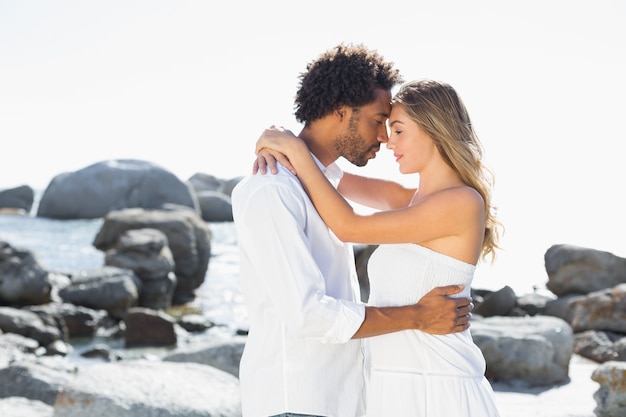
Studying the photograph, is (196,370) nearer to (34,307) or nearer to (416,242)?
(416,242)

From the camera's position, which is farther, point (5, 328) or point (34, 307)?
point (34, 307)

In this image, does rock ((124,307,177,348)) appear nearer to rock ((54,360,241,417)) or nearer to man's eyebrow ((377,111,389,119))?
rock ((54,360,241,417))

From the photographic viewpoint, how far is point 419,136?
124 inches

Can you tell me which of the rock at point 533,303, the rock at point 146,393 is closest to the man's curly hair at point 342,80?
the rock at point 146,393

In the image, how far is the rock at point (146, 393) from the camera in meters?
4.65

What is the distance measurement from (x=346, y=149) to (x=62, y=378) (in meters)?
5.11

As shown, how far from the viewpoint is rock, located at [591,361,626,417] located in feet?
19.9

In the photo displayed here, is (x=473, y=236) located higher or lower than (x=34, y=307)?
higher

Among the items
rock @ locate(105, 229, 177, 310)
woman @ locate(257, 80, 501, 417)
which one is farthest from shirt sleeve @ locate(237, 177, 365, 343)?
rock @ locate(105, 229, 177, 310)

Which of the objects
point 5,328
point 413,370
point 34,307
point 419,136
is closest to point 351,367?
point 413,370

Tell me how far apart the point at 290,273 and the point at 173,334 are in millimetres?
9301

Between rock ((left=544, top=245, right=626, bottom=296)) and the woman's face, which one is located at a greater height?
the woman's face

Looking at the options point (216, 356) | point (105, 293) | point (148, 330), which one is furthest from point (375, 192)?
point (105, 293)

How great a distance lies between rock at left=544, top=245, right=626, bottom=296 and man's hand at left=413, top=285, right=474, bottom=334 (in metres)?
12.0
